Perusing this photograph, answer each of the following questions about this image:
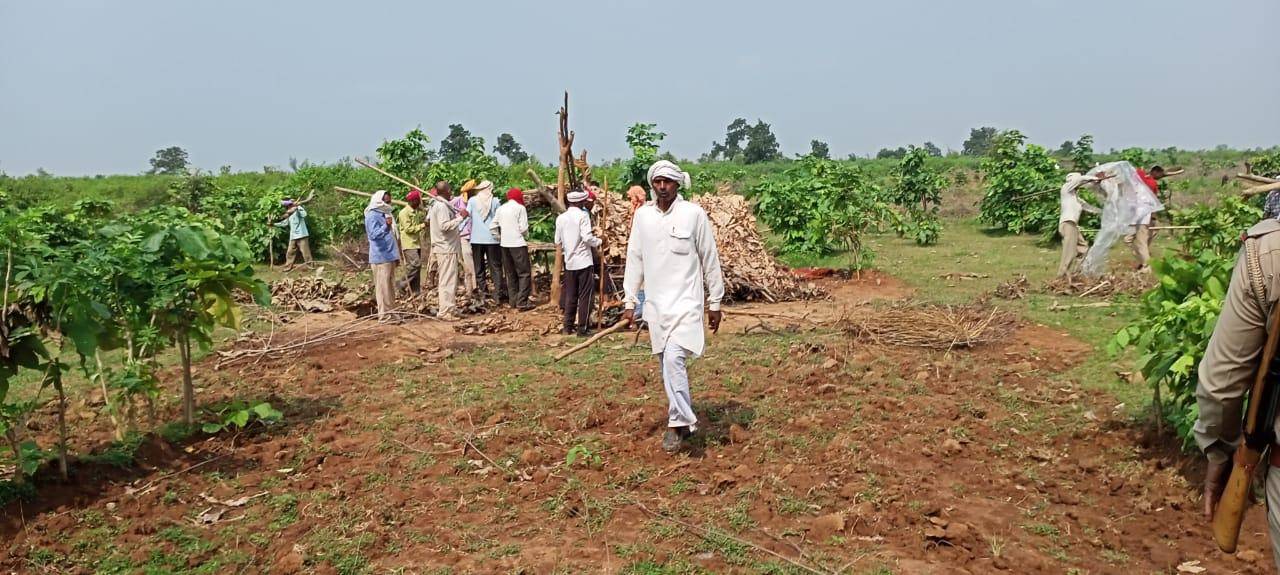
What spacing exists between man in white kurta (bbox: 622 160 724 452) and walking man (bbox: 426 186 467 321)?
578 centimetres

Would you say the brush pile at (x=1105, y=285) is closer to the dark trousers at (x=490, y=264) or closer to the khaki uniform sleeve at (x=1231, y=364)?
the dark trousers at (x=490, y=264)

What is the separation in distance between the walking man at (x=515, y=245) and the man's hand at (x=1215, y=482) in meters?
8.82

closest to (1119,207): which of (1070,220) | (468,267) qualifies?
(1070,220)

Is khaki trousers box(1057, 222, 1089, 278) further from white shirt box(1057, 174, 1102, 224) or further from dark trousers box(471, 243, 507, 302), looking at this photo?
dark trousers box(471, 243, 507, 302)

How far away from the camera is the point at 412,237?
12.1 m

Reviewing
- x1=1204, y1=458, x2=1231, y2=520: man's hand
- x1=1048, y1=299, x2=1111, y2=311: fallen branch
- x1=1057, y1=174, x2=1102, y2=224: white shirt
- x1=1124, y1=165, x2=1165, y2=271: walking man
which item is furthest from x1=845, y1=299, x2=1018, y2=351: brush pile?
x1=1204, y1=458, x2=1231, y2=520: man's hand

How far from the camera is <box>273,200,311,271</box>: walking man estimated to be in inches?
646

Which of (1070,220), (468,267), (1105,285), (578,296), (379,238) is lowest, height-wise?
(1105,285)

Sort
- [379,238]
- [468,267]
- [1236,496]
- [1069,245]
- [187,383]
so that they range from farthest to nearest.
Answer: [1069,245], [468,267], [379,238], [187,383], [1236,496]

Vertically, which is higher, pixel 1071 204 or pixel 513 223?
pixel 513 223

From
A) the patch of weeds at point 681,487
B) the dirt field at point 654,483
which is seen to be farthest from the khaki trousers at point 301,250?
the patch of weeds at point 681,487

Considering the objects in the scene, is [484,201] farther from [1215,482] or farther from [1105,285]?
[1215,482]

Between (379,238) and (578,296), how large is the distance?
2523 mm

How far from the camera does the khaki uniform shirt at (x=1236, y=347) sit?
103 inches
